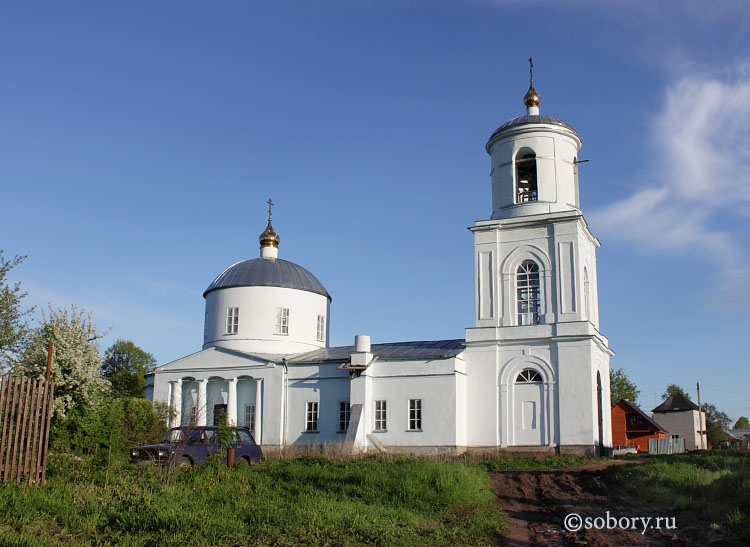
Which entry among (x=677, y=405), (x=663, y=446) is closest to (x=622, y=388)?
(x=677, y=405)

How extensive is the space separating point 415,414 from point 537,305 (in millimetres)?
6170

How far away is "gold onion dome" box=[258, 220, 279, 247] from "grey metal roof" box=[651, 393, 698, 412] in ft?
123

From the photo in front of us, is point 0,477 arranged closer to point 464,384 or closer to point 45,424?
point 45,424

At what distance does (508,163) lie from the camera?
28.6 m

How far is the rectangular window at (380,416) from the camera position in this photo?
90.9 feet

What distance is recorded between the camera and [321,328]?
115 ft

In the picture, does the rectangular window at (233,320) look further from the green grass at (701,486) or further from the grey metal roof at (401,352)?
the green grass at (701,486)

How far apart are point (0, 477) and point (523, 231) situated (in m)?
20.3

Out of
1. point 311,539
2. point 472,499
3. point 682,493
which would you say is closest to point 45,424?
point 311,539

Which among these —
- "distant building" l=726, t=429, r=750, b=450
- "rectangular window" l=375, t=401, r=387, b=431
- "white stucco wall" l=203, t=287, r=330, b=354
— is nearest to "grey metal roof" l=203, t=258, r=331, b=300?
"white stucco wall" l=203, t=287, r=330, b=354

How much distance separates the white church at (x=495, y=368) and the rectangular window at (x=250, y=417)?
0.04 m

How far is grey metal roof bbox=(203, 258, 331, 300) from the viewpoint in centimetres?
3381

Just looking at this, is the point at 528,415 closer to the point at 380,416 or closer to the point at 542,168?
the point at 380,416

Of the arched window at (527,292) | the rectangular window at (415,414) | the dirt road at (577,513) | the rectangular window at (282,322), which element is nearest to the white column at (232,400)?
the rectangular window at (282,322)
